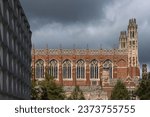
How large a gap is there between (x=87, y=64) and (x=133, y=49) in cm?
1161

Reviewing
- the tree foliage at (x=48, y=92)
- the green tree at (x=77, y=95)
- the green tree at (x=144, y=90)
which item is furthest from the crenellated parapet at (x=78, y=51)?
the tree foliage at (x=48, y=92)

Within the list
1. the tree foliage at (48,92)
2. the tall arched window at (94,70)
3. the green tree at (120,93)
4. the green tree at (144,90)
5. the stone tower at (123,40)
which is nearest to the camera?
the tree foliage at (48,92)

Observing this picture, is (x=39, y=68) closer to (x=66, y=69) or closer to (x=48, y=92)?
(x=66, y=69)

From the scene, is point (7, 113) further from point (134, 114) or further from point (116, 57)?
point (116, 57)

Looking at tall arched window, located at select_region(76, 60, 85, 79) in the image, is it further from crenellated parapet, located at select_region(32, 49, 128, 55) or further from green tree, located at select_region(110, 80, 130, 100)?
green tree, located at select_region(110, 80, 130, 100)

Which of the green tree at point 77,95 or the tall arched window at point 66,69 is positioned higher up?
the tall arched window at point 66,69

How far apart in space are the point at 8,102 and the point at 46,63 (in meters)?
95.6

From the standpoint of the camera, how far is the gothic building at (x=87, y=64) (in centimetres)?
9912

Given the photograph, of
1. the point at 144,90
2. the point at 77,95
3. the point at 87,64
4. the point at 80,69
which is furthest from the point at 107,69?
the point at 144,90

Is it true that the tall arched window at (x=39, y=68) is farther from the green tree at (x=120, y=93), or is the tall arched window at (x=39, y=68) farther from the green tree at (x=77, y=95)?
the green tree at (x=120, y=93)

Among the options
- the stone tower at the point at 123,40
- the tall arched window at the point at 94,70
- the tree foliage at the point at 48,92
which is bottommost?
the tree foliage at the point at 48,92

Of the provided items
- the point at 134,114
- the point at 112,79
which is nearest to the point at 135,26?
the point at 112,79

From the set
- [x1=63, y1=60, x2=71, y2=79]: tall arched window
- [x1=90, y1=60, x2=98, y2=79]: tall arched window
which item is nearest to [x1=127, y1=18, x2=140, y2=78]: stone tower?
[x1=90, y1=60, x2=98, y2=79]: tall arched window

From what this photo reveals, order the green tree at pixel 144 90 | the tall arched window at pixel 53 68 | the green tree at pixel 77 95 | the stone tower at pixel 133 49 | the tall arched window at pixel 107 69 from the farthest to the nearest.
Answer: the tall arched window at pixel 53 68
the stone tower at pixel 133 49
the tall arched window at pixel 107 69
the green tree at pixel 77 95
the green tree at pixel 144 90
